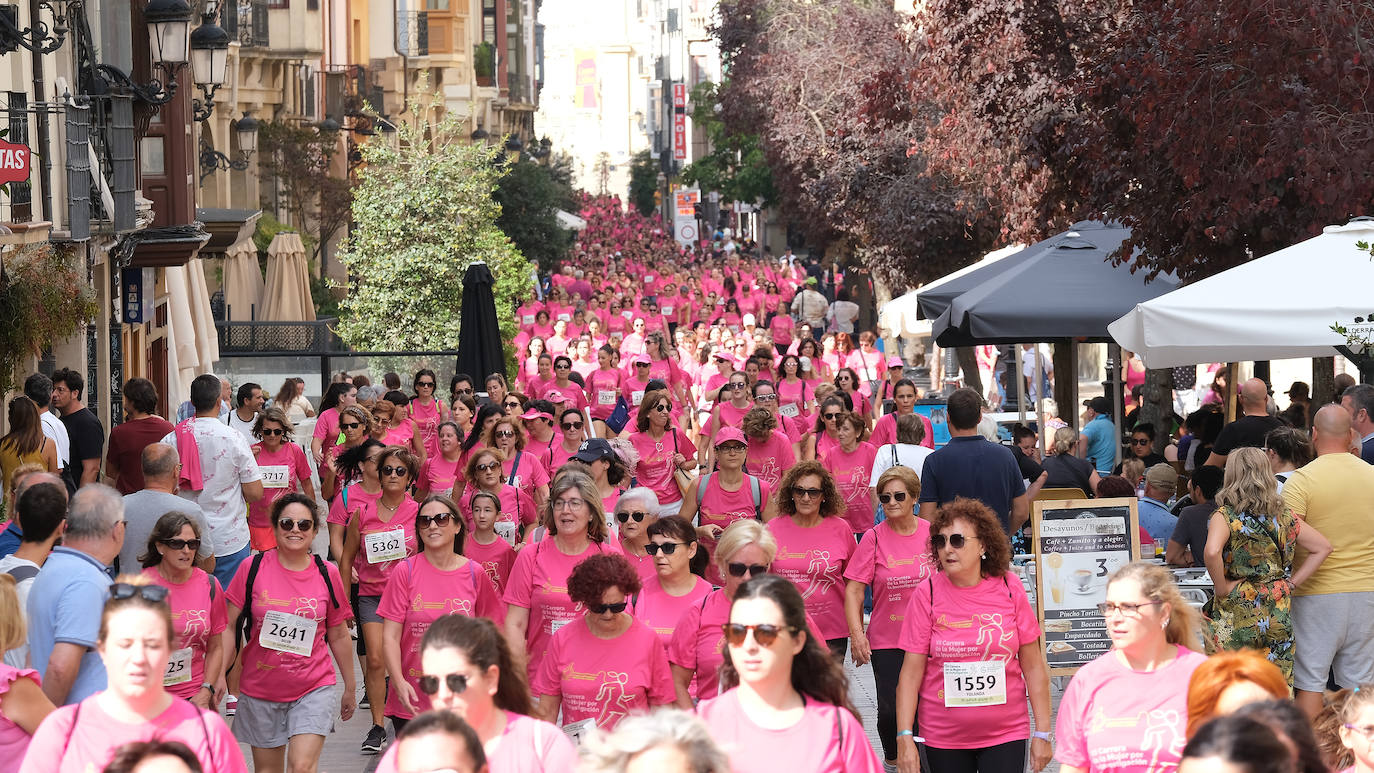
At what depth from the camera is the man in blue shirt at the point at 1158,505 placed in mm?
10383

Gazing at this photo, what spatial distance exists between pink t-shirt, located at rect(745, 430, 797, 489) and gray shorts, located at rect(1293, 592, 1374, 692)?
4148mm

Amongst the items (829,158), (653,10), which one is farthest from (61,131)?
(653,10)

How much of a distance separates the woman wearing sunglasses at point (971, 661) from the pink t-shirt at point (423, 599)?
206cm

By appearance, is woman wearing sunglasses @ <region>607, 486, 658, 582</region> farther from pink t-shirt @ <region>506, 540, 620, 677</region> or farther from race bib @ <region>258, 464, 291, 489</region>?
race bib @ <region>258, 464, 291, 489</region>

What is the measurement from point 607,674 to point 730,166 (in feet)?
181

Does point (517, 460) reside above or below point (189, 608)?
above

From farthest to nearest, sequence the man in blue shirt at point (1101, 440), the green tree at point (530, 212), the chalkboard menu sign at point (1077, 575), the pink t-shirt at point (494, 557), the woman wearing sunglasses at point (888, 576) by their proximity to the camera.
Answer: the green tree at point (530, 212) → the man in blue shirt at point (1101, 440) → the chalkboard menu sign at point (1077, 575) → the pink t-shirt at point (494, 557) → the woman wearing sunglasses at point (888, 576)

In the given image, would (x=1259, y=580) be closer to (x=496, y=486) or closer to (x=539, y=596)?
(x=539, y=596)

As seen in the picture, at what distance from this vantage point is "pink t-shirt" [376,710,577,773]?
4875mm

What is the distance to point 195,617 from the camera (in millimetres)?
7461

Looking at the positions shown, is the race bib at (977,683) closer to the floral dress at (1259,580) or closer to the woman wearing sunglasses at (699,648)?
the woman wearing sunglasses at (699,648)

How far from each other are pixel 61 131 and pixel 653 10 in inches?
7198

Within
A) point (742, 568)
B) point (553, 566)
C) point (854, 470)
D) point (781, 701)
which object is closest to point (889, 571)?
point (742, 568)

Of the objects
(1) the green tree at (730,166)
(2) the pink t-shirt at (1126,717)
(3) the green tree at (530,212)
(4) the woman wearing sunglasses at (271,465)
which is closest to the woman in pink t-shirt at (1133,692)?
(2) the pink t-shirt at (1126,717)
